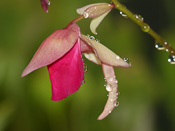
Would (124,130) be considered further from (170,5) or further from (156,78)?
(170,5)

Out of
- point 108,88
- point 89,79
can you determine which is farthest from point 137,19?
point 89,79

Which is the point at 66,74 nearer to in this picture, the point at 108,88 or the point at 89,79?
the point at 108,88

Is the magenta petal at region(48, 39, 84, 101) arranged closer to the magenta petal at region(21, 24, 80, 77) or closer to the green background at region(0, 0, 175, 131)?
the magenta petal at region(21, 24, 80, 77)

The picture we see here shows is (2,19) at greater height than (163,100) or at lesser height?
greater

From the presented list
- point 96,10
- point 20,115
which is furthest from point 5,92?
point 96,10

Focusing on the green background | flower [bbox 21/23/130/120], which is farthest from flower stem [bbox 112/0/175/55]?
the green background

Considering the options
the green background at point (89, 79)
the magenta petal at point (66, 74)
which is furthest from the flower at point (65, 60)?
the green background at point (89, 79)
